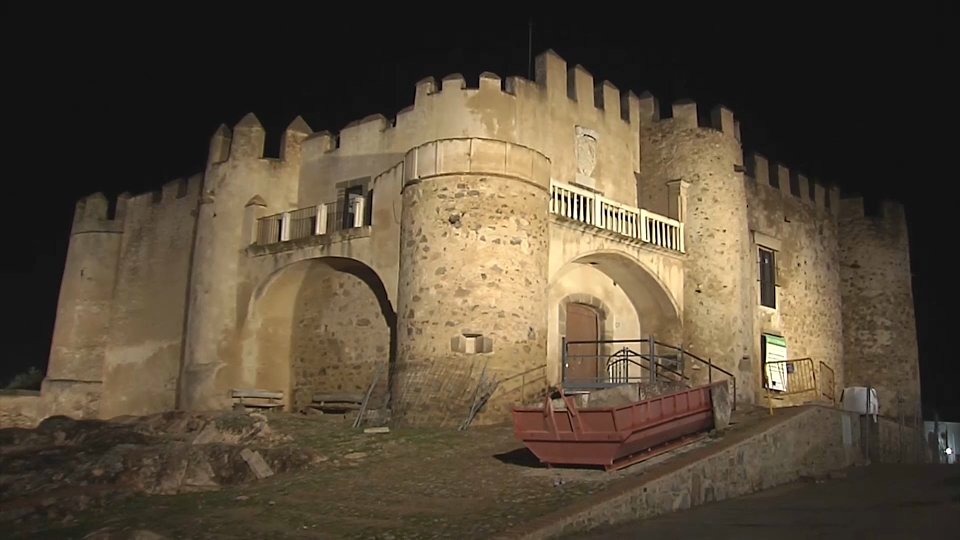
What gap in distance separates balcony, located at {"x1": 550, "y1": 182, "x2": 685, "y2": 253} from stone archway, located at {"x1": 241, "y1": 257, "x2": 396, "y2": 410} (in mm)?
4440

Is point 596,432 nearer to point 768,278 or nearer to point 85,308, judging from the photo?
point 768,278

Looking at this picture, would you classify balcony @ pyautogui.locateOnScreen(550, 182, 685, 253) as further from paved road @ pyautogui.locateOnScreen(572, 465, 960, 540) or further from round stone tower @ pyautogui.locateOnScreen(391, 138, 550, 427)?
paved road @ pyautogui.locateOnScreen(572, 465, 960, 540)

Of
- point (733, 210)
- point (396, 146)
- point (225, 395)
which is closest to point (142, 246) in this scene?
point (225, 395)

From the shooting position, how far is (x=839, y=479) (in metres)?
15.1

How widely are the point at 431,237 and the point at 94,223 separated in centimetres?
1456

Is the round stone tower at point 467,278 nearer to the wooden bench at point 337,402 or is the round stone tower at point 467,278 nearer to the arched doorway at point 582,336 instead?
the wooden bench at point 337,402

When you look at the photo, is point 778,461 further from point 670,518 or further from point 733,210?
point 733,210

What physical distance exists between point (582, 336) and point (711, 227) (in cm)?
418

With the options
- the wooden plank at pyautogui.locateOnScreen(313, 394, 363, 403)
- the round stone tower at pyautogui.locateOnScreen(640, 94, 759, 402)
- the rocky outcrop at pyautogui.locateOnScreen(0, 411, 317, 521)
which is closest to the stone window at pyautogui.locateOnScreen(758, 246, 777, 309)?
the round stone tower at pyautogui.locateOnScreen(640, 94, 759, 402)

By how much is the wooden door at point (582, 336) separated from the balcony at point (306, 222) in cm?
544

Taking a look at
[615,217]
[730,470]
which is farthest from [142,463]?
[615,217]

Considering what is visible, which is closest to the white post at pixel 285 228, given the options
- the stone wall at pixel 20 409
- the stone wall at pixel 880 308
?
the stone wall at pixel 20 409

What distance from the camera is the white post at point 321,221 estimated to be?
2152 cm

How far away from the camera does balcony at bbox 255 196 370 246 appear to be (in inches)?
851
